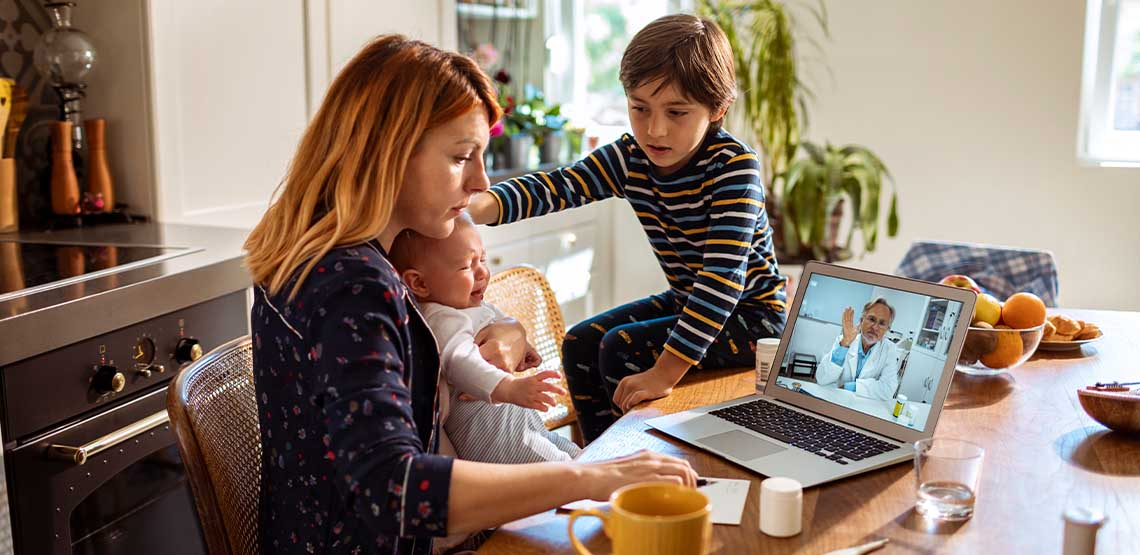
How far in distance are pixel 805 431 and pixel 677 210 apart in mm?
578

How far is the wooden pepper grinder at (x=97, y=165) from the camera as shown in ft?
7.52

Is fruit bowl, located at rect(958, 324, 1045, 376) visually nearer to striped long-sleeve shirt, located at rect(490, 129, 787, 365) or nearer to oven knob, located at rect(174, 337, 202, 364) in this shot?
striped long-sleeve shirt, located at rect(490, 129, 787, 365)

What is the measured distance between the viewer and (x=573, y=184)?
76.2 inches

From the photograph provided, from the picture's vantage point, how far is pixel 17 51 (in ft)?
7.63

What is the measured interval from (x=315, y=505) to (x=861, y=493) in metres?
0.62

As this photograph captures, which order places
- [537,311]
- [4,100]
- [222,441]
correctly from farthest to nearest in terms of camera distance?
1. [4,100]
2. [537,311]
3. [222,441]

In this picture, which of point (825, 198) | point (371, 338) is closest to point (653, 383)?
point (371, 338)

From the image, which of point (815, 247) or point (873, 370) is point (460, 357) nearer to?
point (873, 370)

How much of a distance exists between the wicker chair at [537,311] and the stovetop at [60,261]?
23.9 inches

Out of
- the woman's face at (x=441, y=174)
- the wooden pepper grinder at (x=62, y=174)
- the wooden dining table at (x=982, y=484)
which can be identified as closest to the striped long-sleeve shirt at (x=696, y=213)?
the wooden dining table at (x=982, y=484)

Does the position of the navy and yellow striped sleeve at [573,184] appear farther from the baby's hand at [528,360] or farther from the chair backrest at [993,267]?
the chair backrest at [993,267]

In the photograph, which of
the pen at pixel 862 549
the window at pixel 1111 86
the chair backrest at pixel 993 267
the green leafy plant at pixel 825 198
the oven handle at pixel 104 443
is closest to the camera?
the pen at pixel 862 549

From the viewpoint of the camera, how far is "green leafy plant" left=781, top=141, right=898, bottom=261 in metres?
3.60

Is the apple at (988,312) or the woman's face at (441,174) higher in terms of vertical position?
the woman's face at (441,174)
